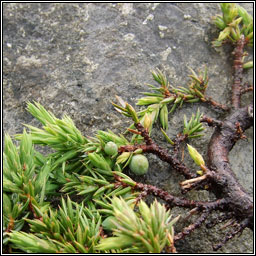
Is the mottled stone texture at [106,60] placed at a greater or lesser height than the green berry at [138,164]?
greater

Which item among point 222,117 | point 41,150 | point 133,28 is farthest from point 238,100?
point 41,150

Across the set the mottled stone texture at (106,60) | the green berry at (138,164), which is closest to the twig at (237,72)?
the mottled stone texture at (106,60)

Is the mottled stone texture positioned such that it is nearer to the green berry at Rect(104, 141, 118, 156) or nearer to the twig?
the twig

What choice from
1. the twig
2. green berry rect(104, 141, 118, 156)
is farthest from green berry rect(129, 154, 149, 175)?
the twig

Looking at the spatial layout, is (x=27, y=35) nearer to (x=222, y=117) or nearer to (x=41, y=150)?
(x=41, y=150)

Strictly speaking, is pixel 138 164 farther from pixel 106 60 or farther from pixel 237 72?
pixel 237 72

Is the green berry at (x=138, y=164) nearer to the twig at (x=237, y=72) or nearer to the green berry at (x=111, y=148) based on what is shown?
the green berry at (x=111, y=148)

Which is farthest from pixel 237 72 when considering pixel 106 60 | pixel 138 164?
pixel 138 164
